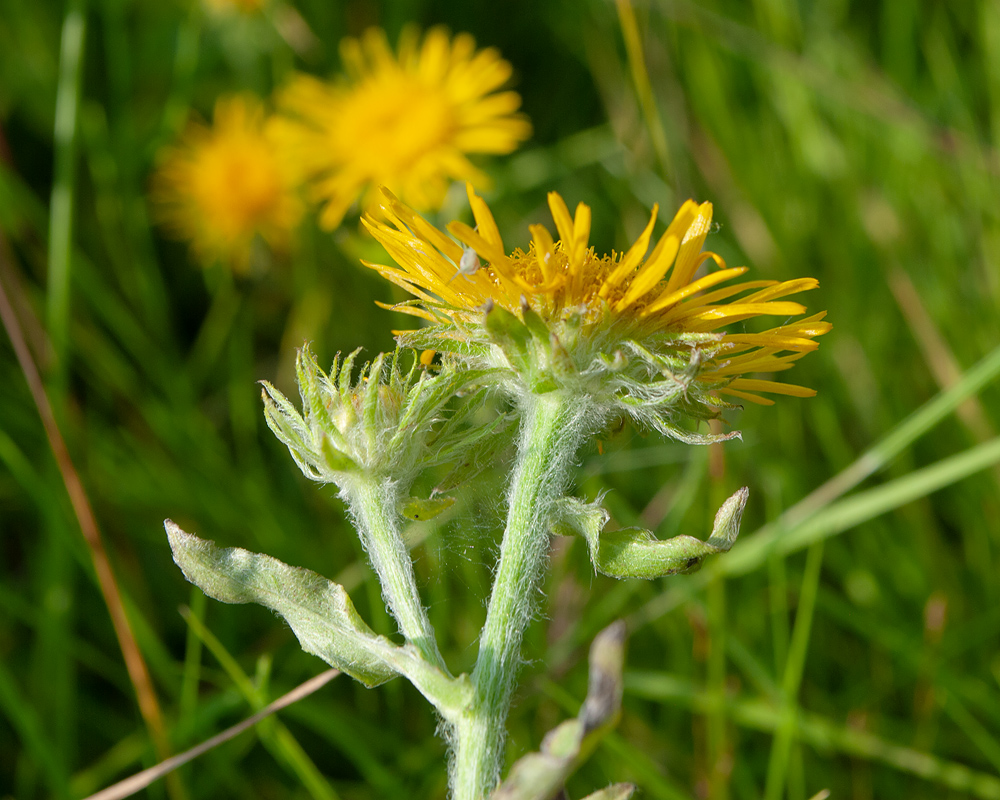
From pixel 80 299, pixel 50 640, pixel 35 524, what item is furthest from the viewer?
pixel 80 299

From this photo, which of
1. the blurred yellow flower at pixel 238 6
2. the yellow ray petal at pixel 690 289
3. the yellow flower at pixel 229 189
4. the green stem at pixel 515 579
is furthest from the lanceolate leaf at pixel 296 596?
the blurred yellow flower at pixel 238 6

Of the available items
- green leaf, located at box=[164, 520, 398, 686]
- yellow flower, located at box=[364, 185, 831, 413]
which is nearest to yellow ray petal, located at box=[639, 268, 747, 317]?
yellow flower, located at box=[364, 185, 831, 413]

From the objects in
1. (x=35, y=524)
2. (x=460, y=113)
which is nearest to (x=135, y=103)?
(x=460, y=113)

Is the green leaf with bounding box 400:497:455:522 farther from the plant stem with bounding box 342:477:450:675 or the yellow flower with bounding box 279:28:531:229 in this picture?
the yellow flower with bounding box 279:28:531:229

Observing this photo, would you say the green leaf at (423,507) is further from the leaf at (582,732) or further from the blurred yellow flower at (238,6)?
the blurred yellow flower at (238,6)

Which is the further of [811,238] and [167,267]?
[167,267]

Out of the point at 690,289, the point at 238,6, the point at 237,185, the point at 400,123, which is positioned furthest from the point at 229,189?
the point at 690,289

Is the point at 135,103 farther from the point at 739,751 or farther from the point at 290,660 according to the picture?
the point at 739,751
